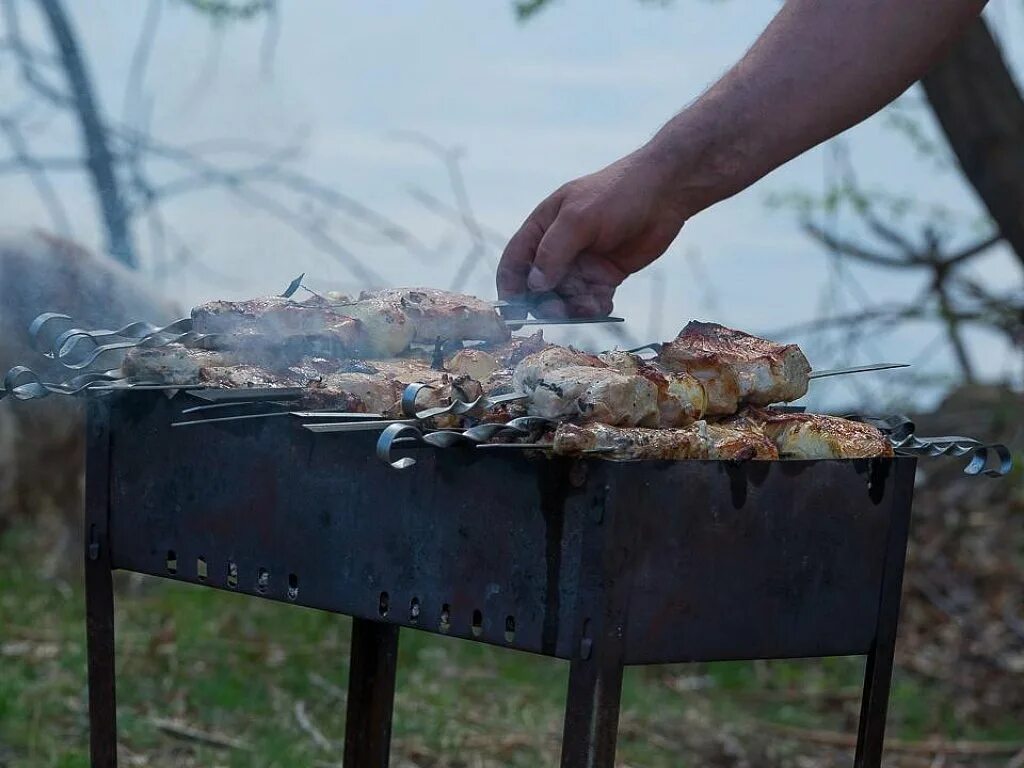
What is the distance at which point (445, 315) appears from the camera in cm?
306

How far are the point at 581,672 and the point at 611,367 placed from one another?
605 mm

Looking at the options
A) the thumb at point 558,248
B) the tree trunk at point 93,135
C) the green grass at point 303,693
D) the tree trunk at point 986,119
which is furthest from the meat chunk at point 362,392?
the tree trunk at point 93,135

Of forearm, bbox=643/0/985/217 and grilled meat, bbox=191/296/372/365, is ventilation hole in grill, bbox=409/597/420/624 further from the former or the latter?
forearm, bbox=643/0/985/217

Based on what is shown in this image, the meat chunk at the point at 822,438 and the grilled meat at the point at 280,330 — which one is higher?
the grilled meat at the point at 280,330

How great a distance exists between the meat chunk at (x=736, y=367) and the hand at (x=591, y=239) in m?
0.47

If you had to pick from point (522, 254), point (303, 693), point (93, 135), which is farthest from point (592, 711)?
point (93, 135)

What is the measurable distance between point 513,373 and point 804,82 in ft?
3.41

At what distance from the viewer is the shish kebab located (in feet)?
8.02

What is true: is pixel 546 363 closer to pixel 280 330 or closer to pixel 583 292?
pixel 280 330

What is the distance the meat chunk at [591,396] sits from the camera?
2.40 metres

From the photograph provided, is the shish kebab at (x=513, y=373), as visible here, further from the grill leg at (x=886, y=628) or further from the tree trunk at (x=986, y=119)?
the tree trunk at (x=986, y=119)

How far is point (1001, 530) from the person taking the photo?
22.7 ft

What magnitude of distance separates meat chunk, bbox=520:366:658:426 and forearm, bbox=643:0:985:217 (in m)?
0.96

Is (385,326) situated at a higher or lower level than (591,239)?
lower
